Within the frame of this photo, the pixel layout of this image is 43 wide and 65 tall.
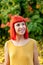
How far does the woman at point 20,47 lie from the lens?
2.82 metres

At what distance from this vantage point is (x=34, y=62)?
299cm

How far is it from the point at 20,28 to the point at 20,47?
9.2 inches

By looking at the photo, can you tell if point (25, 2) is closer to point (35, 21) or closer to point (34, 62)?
point (35, 21)

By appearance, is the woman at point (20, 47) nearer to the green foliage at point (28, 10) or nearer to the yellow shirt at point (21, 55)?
the yellow shirt at point (21, 55)

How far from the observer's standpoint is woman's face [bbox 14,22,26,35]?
2.93 metres

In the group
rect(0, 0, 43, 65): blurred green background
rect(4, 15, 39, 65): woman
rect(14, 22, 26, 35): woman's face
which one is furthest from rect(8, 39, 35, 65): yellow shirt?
rect(0, 0, 43, 65): blurred green background

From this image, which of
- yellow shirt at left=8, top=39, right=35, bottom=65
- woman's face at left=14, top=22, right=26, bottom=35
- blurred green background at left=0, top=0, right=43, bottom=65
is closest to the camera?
yellow shirt at left=8, top=39, right=35, bottom=65

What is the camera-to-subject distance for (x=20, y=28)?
A: 9.67ft

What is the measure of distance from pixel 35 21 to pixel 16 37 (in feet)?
16.0

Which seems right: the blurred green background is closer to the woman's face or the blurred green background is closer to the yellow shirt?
the woman's face

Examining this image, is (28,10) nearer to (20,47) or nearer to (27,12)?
(27,12)

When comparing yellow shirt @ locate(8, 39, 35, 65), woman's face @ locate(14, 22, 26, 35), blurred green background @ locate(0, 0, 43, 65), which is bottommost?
yellow shirt @ locate(8, 39, 35, 65)

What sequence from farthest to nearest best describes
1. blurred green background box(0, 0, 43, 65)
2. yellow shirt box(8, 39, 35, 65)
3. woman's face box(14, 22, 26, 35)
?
1. blurred green background box(0, 0, 43, 65)
2. woman's face box(14, 22, 26, 35)
3. yellow shirt box(8, 39, 35, 65)

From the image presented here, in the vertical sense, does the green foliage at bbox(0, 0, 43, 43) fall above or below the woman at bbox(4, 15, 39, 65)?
above
